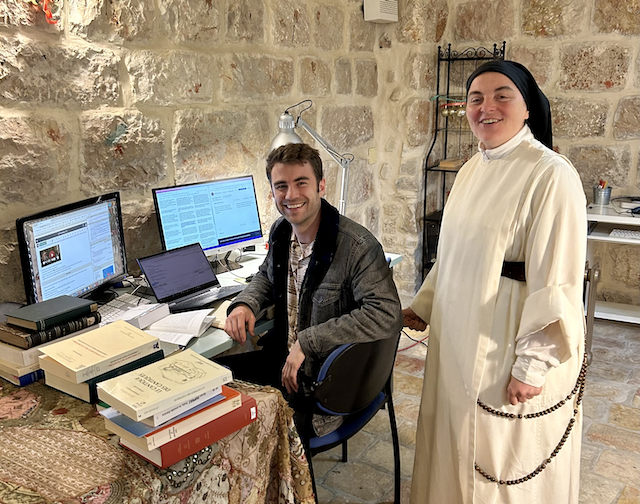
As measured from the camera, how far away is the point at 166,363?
133 cm

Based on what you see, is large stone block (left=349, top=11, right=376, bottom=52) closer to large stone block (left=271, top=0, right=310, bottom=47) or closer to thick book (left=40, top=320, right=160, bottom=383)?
large stone block (left=271, top=0, right=310, bottom=47)

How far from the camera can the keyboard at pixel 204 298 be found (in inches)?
80.4

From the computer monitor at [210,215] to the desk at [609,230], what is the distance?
74.6 inches

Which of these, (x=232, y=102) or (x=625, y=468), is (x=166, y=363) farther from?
(x=625, y=468)

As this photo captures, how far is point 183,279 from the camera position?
2141 millimetres

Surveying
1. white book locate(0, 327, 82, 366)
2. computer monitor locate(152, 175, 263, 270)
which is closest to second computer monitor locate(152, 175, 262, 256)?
computer monitor locate(152, 175, 263, 270)

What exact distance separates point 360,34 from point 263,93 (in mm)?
1003

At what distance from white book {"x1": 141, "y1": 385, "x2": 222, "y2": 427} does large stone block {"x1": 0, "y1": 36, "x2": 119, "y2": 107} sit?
1232 mm

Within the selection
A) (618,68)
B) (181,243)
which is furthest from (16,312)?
(618,68)

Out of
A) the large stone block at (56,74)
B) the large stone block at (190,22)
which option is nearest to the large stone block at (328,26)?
the large stone block at (190,22)

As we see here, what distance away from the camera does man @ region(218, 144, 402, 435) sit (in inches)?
70.7

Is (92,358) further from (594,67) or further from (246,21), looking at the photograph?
(594,67)

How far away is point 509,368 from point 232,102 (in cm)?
169

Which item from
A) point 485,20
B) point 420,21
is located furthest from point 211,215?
point 485,20
